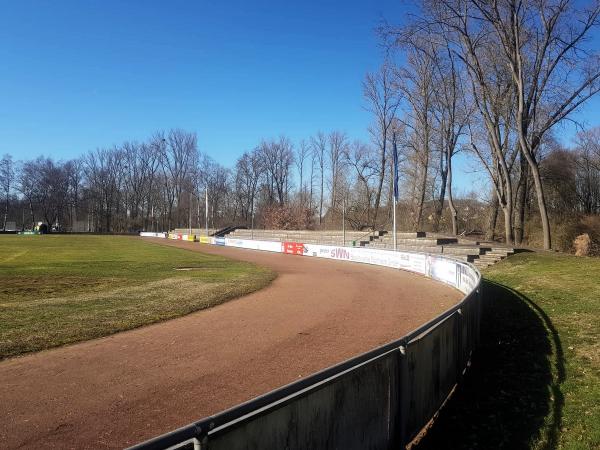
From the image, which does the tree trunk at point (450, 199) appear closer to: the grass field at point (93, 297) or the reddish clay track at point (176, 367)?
the grass field at point (93, 297)

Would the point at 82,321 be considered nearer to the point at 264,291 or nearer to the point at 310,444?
the point at 264,291

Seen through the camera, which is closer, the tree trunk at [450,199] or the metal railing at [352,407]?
the metal railing at [352,407]

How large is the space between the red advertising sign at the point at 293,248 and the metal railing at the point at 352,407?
38.9 meters

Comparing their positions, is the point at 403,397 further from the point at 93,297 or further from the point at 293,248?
the point at 293,248

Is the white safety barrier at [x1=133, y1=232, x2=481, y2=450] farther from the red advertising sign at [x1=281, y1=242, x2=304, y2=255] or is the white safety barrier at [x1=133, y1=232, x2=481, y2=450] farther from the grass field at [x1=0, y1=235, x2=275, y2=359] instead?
the red advertising sign at [x1=281, y1=242, x2=304, y2=255]

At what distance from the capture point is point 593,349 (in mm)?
9406

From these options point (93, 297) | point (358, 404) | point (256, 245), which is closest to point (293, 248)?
point (256, 245)

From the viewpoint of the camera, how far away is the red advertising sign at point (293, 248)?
45.9 m

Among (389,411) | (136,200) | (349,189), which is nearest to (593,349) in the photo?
(389,411)

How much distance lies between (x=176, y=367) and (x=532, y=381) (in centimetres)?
589

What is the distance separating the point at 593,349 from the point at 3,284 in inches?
789

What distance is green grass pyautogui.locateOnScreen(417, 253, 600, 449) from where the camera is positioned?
19.4 ft

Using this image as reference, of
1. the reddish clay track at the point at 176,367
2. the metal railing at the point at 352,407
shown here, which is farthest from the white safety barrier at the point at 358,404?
the reddish clay track at the point at 176,367

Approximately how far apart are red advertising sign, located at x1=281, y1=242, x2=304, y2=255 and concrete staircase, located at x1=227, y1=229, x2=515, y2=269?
4358mm
